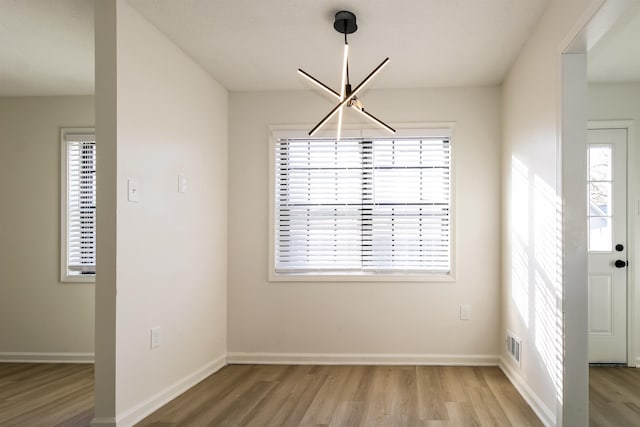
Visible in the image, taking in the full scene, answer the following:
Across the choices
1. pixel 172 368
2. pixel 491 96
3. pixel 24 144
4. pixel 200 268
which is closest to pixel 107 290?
pixel 172 368

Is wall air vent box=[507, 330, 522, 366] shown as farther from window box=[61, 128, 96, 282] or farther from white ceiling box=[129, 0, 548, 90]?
window box=[61, 128, 96, 282]

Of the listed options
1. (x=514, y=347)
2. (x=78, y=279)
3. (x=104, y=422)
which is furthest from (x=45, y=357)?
(x=514, y=347)

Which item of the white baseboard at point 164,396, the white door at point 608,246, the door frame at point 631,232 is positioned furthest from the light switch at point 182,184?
the door frame at point 631,232

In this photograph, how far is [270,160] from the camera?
500 centimetres

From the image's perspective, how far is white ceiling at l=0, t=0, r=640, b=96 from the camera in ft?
10.6

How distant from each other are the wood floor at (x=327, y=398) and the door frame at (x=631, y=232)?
284 mm

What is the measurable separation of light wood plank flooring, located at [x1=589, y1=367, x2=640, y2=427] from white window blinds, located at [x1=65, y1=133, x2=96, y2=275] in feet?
15.0

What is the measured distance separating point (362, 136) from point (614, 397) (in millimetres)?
3000

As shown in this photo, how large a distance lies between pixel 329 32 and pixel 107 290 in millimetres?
2263

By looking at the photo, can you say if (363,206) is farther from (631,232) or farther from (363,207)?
(631,232)

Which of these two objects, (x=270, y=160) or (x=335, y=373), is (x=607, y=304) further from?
(x=270, y=160)

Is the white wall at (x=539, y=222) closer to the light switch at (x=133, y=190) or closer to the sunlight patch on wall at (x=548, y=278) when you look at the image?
the sunlight patch on wall at (x=548, y=278)

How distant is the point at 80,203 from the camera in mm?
5121

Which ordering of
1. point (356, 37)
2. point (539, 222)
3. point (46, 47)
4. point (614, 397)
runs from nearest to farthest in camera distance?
point (539, 222) < point (356, 37) < point (614, 397) < point (46, 47)
